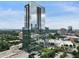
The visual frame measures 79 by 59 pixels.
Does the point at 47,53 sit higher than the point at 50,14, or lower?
lower

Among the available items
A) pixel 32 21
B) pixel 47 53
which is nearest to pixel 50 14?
pixel 32 21

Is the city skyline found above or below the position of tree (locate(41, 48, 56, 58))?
above

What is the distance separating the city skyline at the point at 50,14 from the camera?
8.53ft

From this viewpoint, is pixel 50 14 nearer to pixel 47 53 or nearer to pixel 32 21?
pixel 32 21

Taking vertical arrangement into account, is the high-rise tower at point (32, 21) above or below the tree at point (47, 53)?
above

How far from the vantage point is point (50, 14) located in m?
2.66

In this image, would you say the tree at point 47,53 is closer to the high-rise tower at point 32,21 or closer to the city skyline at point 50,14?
the high-rise tower at point 32,21

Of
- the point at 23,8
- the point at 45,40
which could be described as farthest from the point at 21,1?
the point at 45,40

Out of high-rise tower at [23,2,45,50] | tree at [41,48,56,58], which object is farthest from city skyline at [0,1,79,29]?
tree at [41,48,56,58]

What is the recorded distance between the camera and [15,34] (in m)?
2.57

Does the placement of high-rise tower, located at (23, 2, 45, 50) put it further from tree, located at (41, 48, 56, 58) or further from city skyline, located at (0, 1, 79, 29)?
tree, located at (41, 48, 56, 58)

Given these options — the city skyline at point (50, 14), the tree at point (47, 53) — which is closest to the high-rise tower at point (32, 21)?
the city skyline at point (50, 14)

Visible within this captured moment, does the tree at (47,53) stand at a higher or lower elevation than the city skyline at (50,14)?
lower

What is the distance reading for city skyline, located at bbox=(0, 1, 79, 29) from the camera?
2600mm
